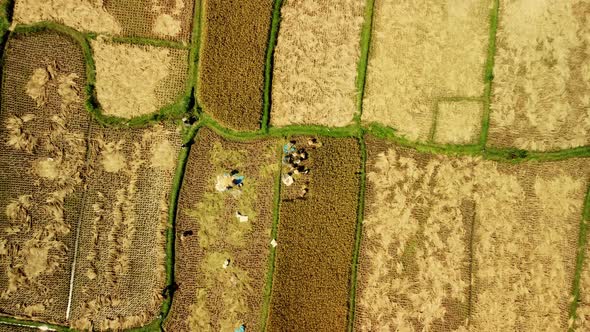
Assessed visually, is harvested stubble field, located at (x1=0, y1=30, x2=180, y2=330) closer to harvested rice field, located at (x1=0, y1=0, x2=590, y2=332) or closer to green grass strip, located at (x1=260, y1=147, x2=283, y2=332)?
harvested rice field, located at (x1=0, y1=0, x2=590, y2=332)

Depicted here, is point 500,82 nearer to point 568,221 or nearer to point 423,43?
point 423,43

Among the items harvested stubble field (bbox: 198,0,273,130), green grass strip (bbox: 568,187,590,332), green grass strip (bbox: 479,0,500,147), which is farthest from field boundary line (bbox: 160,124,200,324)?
green grass strip (bbox: 568,187,590,332)

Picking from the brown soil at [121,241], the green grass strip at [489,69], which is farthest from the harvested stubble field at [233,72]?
the green grass strip at [489,69]

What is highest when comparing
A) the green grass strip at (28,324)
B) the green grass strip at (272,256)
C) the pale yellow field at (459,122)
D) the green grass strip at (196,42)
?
the green grass strip at (196,42)

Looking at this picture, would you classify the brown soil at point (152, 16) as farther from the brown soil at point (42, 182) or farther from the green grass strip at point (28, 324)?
the green grass strip at point (28, 324)

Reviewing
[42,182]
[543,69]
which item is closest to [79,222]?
[42,182]

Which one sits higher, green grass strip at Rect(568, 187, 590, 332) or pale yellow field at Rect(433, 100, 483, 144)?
pale yellow field at Rect(433, 100, 483, 144)
